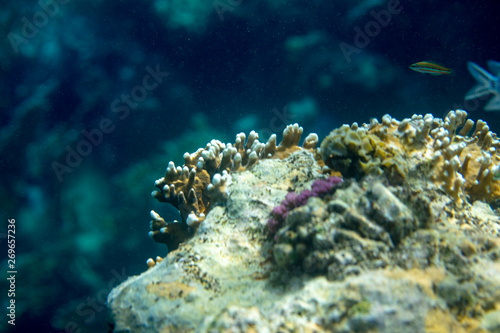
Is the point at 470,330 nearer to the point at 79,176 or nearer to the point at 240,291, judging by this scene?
the point at 240,291

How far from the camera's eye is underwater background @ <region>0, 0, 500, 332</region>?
9555 mm

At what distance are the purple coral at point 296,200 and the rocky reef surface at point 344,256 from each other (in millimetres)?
16

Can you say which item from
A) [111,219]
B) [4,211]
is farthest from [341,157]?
[4,211]

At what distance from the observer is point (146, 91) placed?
1041 cm

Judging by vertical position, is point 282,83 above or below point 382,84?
above

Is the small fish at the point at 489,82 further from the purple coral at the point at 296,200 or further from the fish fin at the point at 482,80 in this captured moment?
the purple coral at the point at 296,200

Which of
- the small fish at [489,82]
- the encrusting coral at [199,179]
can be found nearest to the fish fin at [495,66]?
the small fish at [489,82]

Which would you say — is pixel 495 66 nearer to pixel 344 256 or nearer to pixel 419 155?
pixel 419 155

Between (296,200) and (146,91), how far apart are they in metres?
9.45

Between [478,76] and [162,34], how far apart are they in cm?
958

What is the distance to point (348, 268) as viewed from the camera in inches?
72.4

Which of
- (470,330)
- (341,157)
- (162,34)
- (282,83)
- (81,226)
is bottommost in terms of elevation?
(470,330)

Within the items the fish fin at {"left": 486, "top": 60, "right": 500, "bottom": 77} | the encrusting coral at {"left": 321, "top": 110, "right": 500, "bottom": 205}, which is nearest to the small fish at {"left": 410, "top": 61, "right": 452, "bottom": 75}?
the encrusting coral at {"left": 321, "top": 110, "right": 500, "bottom": 205}

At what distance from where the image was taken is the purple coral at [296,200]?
254 centimetres
